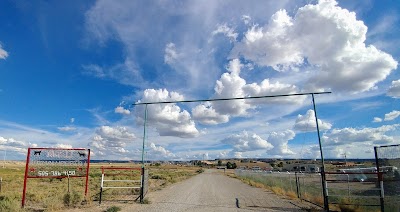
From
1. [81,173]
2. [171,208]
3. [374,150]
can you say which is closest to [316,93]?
[374,150]

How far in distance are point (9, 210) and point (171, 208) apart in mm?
6256

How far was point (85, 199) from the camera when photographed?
14.5 metres

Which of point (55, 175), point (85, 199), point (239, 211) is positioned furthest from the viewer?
point (85, 199)

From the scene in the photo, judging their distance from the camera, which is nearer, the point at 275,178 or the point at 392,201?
the point at 392,201

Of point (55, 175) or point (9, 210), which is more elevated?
point (55, 175)

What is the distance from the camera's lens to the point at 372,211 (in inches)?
459

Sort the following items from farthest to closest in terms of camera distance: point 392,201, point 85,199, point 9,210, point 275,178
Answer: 1. point 275,178
2. point 85,199
3. point 9,210
4. point 392,201

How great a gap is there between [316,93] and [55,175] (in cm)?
1271

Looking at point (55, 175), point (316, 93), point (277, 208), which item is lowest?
point (277, 208)

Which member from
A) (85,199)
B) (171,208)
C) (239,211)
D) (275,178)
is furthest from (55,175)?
(275,178)

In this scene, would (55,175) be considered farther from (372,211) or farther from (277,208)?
(372,211)

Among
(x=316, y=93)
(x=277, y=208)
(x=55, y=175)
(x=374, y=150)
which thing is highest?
(x=316, y=93)

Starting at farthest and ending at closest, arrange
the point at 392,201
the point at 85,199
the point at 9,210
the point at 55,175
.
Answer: the point at 85,199, the point at 55,175, the point at 9,210, the point at 392,201

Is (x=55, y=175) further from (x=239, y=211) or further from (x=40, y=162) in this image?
(x=239, y=211)
